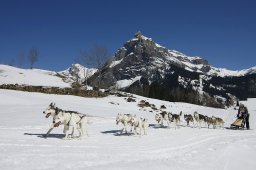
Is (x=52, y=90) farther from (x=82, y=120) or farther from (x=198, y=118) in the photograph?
(x=82, y=120)

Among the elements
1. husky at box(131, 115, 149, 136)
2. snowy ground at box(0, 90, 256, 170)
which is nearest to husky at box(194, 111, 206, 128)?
snowy ground at box(0, 90, 256, 170)

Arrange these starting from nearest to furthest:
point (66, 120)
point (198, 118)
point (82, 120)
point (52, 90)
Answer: point (66, 120) → point (82, 120) → point (198, 118) → point (52, 90)

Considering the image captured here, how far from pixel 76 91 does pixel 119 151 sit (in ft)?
126

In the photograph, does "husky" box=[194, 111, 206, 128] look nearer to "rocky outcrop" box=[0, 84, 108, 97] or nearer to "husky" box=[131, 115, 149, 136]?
"husky" box=[131, 115, 149, 136]

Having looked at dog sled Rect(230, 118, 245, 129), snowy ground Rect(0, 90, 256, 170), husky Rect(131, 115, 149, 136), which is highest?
husky Rect(131, 115, 149, 136)

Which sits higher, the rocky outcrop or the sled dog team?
the rocky outcrop

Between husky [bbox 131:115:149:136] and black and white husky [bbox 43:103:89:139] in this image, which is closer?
black and white husky [bbox 43:103:89:139]

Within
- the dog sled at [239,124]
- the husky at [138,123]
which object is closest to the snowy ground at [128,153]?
the husky at [138,123]

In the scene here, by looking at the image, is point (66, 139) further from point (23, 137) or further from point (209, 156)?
point (209, 156)

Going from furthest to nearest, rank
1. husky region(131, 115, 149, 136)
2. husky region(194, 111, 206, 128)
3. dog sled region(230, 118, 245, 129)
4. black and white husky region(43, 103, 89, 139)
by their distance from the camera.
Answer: dog sled region(230, 118, 245, 129), husky region(194, 111, 206, 128), husky region(131, 115, 149, 136), black and white husky region(43, 103, 89, 139)

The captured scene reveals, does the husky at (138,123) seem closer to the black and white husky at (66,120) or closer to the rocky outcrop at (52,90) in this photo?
the black and white husky at (66,120)

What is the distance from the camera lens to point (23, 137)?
1523 cm

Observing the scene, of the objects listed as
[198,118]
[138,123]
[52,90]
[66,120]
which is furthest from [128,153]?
[52,90]

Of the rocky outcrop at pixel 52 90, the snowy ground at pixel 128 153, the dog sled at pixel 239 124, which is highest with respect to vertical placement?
the rocky outcrop at pixel 52 90
